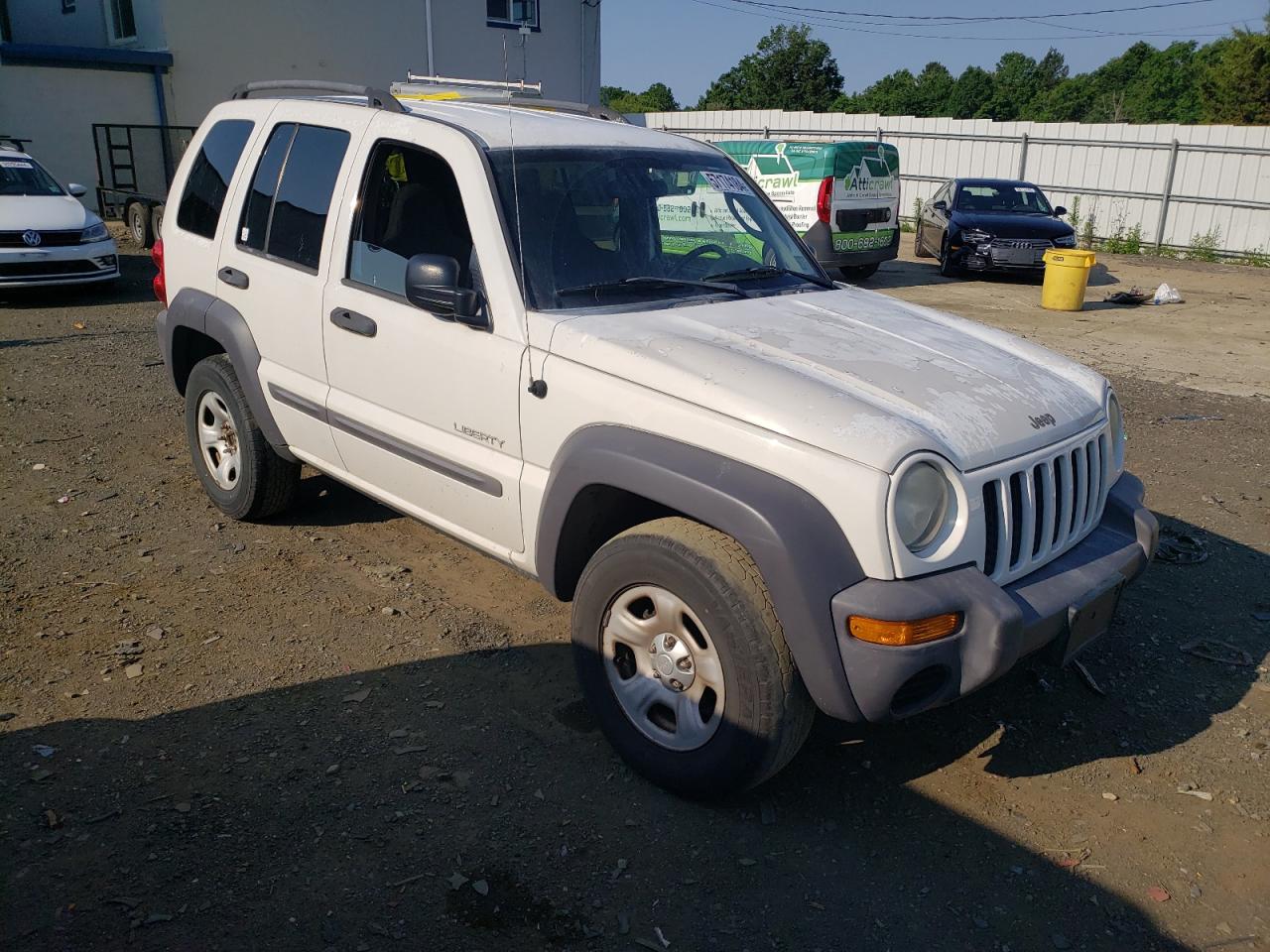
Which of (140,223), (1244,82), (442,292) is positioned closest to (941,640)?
(442,292)

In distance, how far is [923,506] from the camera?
9.57ft

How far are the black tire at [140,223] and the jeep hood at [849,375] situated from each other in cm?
1477

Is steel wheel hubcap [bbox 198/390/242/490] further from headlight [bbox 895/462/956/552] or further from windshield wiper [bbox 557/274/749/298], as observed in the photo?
headlight [bbox 895/462/956/552]

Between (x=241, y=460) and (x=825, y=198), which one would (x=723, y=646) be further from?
(x=825, y=198)

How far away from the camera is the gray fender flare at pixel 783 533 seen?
281 centimetres

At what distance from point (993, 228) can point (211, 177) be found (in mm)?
14018

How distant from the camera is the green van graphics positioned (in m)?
14.5

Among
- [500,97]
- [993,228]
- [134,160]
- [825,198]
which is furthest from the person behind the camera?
[134,160]

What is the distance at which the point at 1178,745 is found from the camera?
3.76 meters

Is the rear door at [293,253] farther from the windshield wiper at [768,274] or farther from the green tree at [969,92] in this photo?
→ the green tree at [969,92]

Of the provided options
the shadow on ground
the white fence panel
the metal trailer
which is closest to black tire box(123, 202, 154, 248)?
the metal trailer

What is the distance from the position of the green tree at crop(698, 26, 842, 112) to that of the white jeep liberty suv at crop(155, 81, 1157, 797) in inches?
2087

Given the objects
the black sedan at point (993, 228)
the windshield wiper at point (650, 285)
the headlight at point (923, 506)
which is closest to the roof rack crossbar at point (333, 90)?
the windshield wiper at point (650, 285)

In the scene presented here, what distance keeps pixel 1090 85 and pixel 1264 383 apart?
59.8 meters
